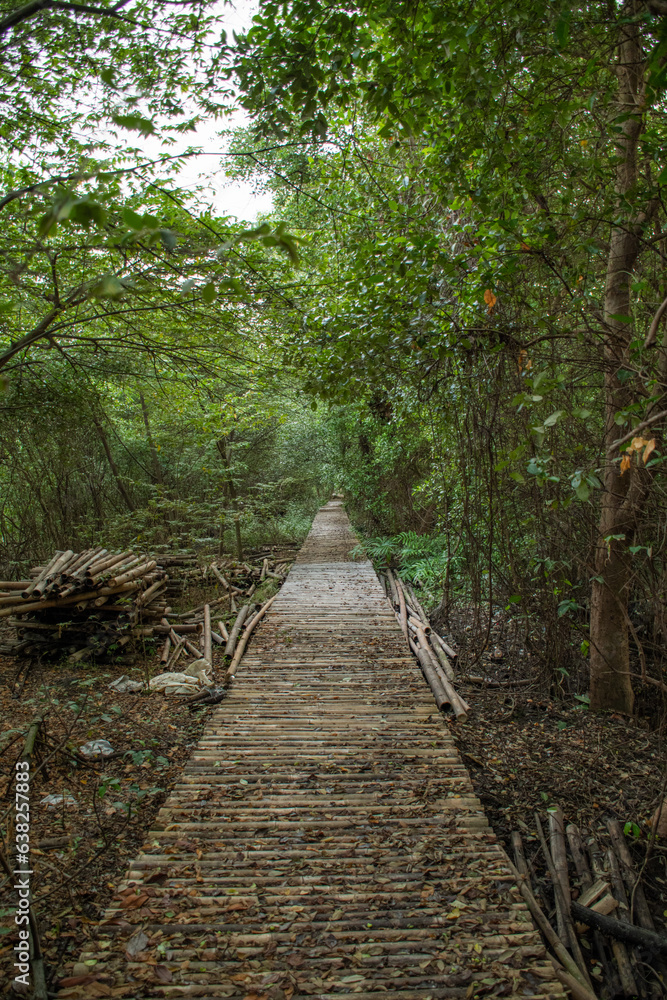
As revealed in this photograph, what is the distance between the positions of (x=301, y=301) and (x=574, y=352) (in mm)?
2416

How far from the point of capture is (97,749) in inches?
145

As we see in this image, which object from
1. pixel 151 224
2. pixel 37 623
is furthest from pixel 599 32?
pixel 37 623

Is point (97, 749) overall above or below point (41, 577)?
→ below

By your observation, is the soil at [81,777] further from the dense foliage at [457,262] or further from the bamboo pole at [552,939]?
the dense foliage at [457,262]

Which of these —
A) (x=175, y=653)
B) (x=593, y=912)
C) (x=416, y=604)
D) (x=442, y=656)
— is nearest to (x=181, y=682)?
(x=175, y=653)

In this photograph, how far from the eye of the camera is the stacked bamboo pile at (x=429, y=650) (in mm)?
3996

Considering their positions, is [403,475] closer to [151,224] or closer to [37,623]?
[37,623]

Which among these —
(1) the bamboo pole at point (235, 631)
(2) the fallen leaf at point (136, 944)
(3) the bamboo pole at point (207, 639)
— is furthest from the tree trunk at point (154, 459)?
(2) the fallen leaf at point (136, 944)

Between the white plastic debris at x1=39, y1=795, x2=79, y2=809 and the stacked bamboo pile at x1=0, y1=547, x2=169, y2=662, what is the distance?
207 centimetres

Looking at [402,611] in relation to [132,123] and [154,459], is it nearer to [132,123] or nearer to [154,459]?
[132,123]

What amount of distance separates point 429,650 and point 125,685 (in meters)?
2.92

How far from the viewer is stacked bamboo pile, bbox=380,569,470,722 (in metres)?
4.00

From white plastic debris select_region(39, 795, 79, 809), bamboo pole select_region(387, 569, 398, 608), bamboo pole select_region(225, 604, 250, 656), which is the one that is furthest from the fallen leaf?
bamboo pole select_region(387, 569, 398, 608)

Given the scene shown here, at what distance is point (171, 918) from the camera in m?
2.08
